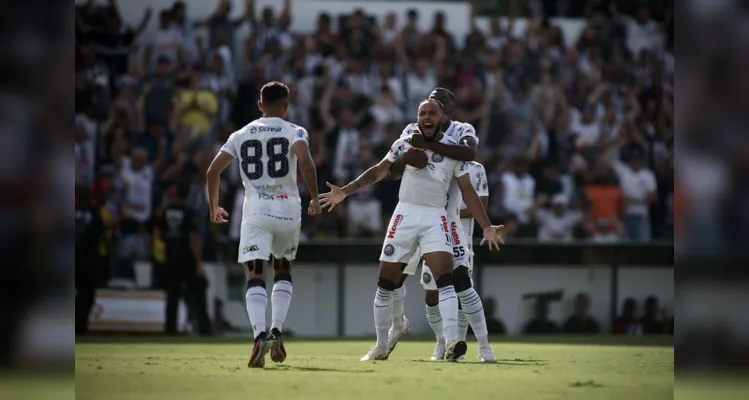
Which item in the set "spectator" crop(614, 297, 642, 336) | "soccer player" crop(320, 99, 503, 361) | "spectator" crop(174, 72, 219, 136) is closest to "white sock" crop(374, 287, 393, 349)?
"soccer player" crop(320, 99, 503, 361)

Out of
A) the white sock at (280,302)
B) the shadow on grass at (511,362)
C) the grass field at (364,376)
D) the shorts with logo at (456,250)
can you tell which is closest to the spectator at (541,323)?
the grass field at (364,376)

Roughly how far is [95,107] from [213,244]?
3.29 meters

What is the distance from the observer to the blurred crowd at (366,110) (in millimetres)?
19719

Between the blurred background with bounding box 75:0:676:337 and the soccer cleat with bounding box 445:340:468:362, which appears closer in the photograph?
the soccer cleat with bounding box 445:340:468:362

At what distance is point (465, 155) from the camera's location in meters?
10.8

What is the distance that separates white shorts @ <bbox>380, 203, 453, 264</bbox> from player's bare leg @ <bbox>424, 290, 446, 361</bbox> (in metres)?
0.90

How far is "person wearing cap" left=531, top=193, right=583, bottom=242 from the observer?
20609 mm

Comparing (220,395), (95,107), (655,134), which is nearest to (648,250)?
(655,134)

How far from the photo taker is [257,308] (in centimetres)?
1008

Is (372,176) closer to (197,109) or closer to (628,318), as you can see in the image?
(197,109)

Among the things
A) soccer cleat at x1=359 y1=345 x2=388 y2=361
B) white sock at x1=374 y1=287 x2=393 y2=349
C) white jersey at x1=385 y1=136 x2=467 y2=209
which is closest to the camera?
white jersey at x1=385 y1=136 x2=467 y2=209

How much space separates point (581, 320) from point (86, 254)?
28.3 ft

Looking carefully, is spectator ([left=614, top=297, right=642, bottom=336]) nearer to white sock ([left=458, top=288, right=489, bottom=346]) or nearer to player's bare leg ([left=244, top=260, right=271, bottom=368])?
white sock ([left=458, top=288, right=489, bottom=346])

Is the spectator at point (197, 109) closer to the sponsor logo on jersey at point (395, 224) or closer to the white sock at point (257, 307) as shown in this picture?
the sponsor logo on jersey at point (395, 224)
